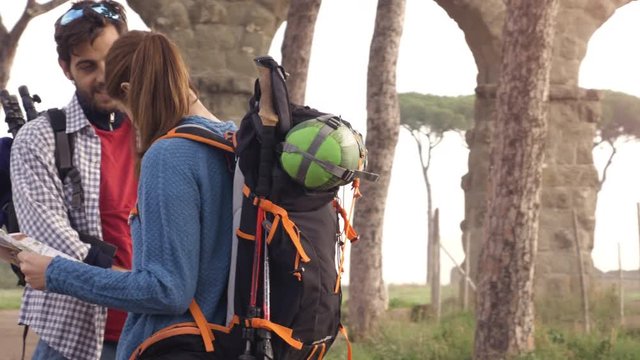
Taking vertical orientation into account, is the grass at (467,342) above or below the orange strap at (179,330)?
below

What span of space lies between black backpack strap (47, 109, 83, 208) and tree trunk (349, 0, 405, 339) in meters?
10.1

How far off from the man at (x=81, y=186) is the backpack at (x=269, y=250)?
50cm

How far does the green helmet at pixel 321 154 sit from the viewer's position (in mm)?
2379

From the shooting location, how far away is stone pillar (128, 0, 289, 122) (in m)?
12.8

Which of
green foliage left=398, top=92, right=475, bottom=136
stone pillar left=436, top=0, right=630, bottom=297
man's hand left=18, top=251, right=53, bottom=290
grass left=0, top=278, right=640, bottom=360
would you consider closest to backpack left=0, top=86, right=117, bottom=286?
man's hand left=18, top=251, right=53, bottom=290

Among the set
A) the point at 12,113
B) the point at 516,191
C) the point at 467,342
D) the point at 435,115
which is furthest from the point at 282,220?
the point at 435,115

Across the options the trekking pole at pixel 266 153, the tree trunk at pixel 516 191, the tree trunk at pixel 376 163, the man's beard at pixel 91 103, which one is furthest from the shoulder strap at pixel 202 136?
the tree trunk at pixel 376 163

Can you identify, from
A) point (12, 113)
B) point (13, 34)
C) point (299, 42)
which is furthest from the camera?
point (13, 34)

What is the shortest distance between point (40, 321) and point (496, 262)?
22.5ft

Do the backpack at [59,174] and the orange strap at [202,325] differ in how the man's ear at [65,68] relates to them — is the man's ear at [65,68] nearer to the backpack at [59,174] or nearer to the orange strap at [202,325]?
the backpack at [59,174]

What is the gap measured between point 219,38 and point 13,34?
2.75m

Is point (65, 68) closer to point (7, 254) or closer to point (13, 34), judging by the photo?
point (7, 254)

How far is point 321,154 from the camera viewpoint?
7.80 ft

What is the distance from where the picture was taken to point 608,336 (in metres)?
11.3
